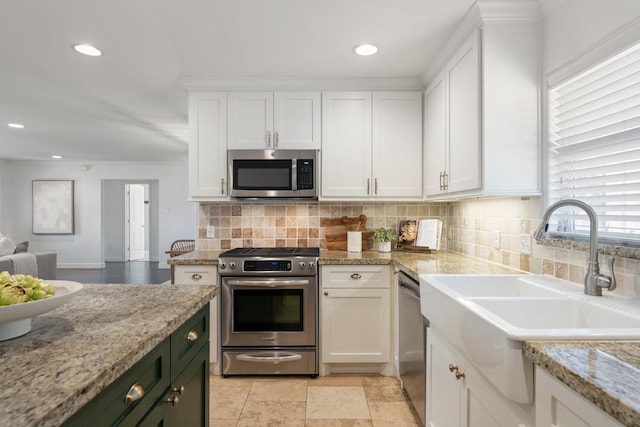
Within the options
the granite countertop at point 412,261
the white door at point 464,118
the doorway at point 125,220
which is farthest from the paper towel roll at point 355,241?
the doorway at point 125,220

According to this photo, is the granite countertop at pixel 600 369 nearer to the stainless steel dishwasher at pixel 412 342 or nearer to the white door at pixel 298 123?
the stainless steel dishwasher at pixel 412 342

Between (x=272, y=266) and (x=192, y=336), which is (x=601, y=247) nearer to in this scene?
(x=192, y=336)

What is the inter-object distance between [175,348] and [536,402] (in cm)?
107

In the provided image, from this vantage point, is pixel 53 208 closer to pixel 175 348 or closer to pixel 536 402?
pixel 175 348

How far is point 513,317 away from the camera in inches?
53.6

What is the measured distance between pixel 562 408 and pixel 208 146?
2.69m

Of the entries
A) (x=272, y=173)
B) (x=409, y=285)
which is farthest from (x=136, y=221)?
(x=409, y=285)

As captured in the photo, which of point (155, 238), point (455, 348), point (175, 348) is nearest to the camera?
point (175, 348)

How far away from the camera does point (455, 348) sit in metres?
1.44

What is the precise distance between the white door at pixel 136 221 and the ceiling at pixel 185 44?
5.01 meters

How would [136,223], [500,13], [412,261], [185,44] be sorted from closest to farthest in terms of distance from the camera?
[500,13], [185,44], [412,261], [136,223]

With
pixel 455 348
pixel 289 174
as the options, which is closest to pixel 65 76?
pixel 289 174

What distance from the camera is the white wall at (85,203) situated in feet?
24.1

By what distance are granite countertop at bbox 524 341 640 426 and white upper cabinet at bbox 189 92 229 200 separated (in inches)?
95.3
